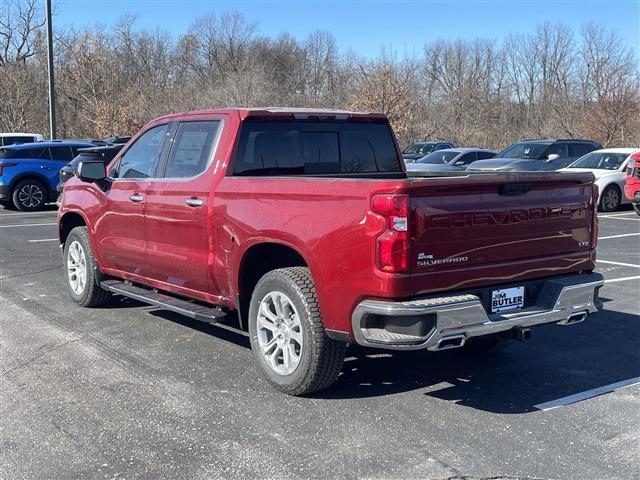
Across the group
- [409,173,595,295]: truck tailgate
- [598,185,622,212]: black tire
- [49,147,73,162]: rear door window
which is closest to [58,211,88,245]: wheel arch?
[409,173,595,295]: truck tailgate

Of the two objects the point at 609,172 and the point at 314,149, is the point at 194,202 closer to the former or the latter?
the point at 314,149

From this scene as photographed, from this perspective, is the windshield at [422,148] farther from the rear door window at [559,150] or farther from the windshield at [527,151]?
the rear door window at [559,150]

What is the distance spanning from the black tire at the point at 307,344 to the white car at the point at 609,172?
47.0 ft

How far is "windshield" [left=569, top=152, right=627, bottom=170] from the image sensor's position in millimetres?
18750

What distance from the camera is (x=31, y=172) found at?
18625 mm

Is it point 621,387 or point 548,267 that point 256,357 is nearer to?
point 548,267

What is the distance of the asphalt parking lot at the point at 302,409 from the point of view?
3984 mm

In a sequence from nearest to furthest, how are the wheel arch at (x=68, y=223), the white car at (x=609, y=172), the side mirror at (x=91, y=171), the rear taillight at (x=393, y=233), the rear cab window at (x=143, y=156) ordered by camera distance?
1. the rear taillight at (x=393, y=233)
2. the rear cab window at (x=143, y=156)
3. the side mirror at (x=91, y=171)
4. the wheel arch at (x=68, y=223)
5. the white car at (x=609, y=172)

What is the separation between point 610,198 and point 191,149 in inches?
577

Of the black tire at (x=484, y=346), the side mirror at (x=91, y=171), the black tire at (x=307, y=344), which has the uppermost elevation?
the side mirror at (x=91, y=171)

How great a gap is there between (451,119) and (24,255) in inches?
1591

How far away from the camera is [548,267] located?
505 centimetres

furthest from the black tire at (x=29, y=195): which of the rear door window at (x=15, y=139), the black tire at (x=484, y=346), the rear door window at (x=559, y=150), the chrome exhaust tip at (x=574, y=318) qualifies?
the chrome exhaust tip at (x=574, y=318)

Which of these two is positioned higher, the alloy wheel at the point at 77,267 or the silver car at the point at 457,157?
the silver car at the point at 457,157
